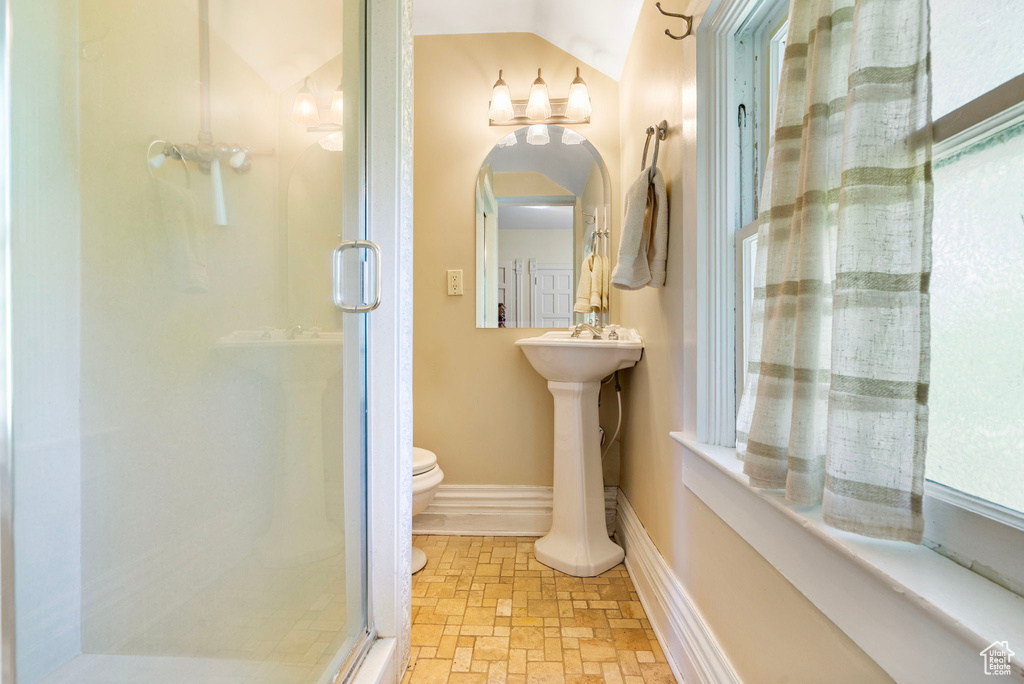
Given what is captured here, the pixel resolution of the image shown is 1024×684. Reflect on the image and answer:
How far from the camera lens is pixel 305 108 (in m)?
0.90

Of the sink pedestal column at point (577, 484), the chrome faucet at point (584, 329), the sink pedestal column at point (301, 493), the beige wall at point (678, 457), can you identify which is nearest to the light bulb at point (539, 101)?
the beige wall at point (678, 457)

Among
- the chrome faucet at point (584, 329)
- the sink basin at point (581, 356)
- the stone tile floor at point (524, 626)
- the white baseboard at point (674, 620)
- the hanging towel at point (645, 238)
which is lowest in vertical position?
the stone tile floor at point (524, 626)

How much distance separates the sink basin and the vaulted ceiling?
123 cm

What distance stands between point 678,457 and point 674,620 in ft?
1.36

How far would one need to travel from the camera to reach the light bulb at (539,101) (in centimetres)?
206

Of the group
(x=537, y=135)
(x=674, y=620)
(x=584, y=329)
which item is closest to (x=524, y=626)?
Answer: (x=674, y=620)

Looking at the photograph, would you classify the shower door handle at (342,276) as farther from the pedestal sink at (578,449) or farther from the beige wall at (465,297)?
the beige wall at (465,297)

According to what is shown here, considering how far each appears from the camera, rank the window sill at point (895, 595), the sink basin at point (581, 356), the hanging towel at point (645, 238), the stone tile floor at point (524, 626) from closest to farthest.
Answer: the window sill at point (895, 595) < the stone tile floor at point (524, 626) < the hanging towel at point (645, 238) < the sink basin at point (581, 356)

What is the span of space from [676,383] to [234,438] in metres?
1.09

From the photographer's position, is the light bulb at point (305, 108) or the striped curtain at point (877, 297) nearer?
the striped curtain at point (877, 297)

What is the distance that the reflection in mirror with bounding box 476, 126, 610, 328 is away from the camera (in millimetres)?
2152

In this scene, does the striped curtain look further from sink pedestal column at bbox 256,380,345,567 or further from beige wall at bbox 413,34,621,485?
beige wall at bbox 413,34,621,485

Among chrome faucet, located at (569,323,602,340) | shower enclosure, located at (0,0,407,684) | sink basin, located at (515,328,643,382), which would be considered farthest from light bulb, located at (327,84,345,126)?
chrome faucet, located at (569,323,602,340)

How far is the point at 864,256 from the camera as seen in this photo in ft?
1.85
